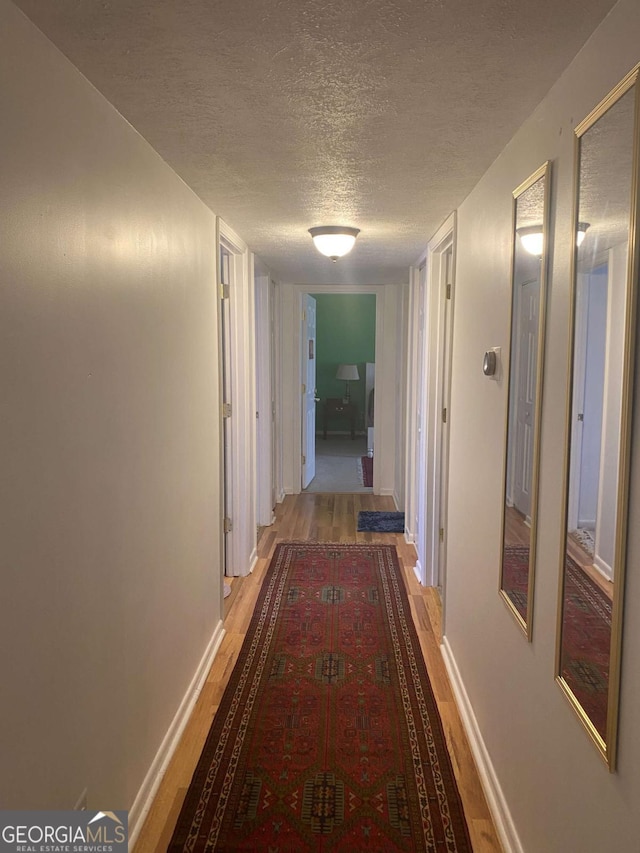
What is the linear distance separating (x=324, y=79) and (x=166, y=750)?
2217 millimetres

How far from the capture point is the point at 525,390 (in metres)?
1.78

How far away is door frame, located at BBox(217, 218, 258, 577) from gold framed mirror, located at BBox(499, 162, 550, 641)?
7.01 ft

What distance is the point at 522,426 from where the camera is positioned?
1806mm

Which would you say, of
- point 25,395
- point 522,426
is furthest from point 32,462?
point 522,426

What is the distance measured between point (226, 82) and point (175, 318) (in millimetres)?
969

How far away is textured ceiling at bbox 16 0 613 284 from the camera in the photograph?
1.21 meters

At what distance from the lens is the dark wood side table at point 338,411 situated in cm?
1002

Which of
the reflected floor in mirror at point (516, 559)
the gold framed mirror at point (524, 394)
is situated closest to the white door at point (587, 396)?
the gold framed mirror at point (524, 394)

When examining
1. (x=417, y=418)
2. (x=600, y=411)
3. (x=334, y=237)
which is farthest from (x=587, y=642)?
(x=417, y=418)

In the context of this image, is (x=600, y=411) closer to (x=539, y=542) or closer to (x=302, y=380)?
(x=539, y=542)

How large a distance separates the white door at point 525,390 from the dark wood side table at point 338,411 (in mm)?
8150

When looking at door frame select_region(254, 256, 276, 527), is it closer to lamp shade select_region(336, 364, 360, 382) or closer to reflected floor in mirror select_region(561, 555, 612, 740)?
reflected floor in mirror select_region(561, 555, 612, 740)

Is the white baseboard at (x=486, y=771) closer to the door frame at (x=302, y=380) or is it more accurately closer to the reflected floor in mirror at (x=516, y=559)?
the reflected floor in mirror at (x=516, y=559)
